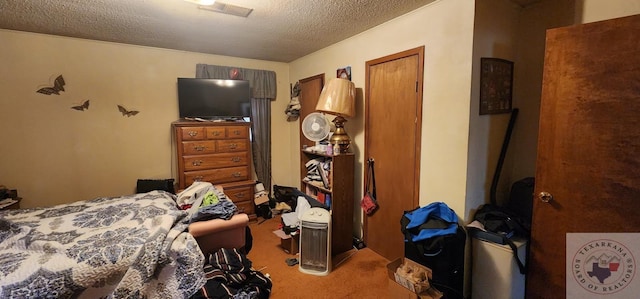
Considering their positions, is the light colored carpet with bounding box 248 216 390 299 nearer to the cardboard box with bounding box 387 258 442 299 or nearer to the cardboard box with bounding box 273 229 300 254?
the cardboard box with bounding box 273 229 300 254

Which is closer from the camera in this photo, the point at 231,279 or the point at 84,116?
the point at 231,279

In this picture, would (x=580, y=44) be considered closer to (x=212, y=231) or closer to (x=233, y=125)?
(x=212, y=231)

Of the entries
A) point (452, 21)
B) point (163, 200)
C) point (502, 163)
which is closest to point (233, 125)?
point (163, 200)

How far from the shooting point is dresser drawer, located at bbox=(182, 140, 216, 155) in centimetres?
315

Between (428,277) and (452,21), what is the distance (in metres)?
1.82

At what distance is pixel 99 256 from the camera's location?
152 cm

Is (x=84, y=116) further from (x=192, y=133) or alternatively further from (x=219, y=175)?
(x=219, y=175)

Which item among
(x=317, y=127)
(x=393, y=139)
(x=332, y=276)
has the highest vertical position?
(x=317, y=127)

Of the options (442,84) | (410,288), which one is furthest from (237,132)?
(410,288)

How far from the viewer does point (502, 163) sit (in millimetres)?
2113

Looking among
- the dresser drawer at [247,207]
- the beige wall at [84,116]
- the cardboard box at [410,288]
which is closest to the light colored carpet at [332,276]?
the cardboard box at [410,288]

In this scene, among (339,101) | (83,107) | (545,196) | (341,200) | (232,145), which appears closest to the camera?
(545,196)

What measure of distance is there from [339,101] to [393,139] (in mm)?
630

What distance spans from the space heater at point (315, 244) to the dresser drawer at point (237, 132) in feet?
5.18
